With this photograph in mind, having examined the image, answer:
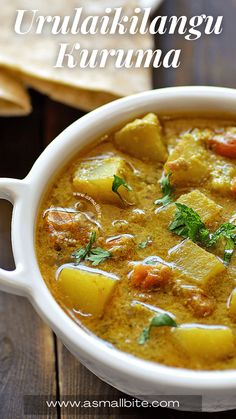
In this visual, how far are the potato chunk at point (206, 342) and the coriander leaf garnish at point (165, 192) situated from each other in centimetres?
65

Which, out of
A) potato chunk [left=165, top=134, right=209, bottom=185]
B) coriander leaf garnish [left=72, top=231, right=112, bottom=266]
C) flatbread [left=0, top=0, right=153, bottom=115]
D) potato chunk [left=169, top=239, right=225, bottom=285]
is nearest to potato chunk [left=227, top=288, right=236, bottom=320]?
potato chunk [left=169, top=239, right=225, bottom=285]

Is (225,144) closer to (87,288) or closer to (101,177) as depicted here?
(101,177)

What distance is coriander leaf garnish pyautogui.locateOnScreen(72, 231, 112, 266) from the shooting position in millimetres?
2781

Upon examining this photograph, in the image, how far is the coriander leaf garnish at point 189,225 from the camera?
2.82 meters

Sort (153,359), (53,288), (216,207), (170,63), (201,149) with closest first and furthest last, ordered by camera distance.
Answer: (153,359)
(53,288)
(216,207)
(201,149)
(170,63)

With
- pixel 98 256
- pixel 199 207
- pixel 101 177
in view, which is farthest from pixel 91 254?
pixel 199 207

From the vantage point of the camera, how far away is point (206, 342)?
2496mm

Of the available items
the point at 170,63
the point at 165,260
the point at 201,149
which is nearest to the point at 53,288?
the point at 165,260

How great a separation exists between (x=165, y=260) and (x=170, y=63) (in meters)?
2.07

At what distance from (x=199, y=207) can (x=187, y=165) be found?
0.74 feet

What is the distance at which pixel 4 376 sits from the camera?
3178 millimetres

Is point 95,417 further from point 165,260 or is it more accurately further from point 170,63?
point 170,63

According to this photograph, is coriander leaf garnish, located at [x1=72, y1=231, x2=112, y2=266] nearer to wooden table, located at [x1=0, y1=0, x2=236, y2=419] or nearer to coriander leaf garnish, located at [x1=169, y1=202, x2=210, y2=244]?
coriander leaf garnish, located at [x1=169, y1=202, x2=210, y2=244]

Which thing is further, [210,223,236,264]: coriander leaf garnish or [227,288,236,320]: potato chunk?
[210,223,236,264]: coriander leaf garnish
